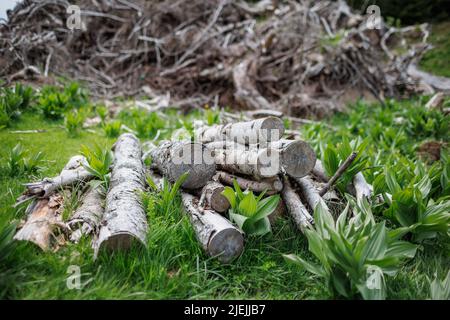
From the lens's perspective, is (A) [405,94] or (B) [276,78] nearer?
(B) [276,78]

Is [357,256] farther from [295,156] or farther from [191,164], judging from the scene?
[191,164]

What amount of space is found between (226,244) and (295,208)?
823 mm

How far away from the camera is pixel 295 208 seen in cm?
301

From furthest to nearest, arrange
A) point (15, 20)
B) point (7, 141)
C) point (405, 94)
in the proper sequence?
point (405, 94) < point (15, 20) < point (7, 141)

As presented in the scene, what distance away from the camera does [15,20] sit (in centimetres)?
832

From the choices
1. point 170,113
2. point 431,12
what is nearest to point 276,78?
point 170,113

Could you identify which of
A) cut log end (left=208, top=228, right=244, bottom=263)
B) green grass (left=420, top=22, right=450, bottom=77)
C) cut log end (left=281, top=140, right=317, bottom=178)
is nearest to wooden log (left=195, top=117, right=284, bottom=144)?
cut log end (left=281, top=140, right=317, bottom=178)

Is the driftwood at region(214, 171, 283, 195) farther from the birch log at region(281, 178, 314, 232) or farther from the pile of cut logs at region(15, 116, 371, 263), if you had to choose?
the birch log at region(281, 178, 314, 232)

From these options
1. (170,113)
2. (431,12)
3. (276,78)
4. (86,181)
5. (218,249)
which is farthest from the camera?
(431,12)

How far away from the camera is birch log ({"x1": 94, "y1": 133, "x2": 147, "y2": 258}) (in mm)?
2371

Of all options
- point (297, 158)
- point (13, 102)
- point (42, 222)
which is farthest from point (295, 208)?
point (13, 102)
